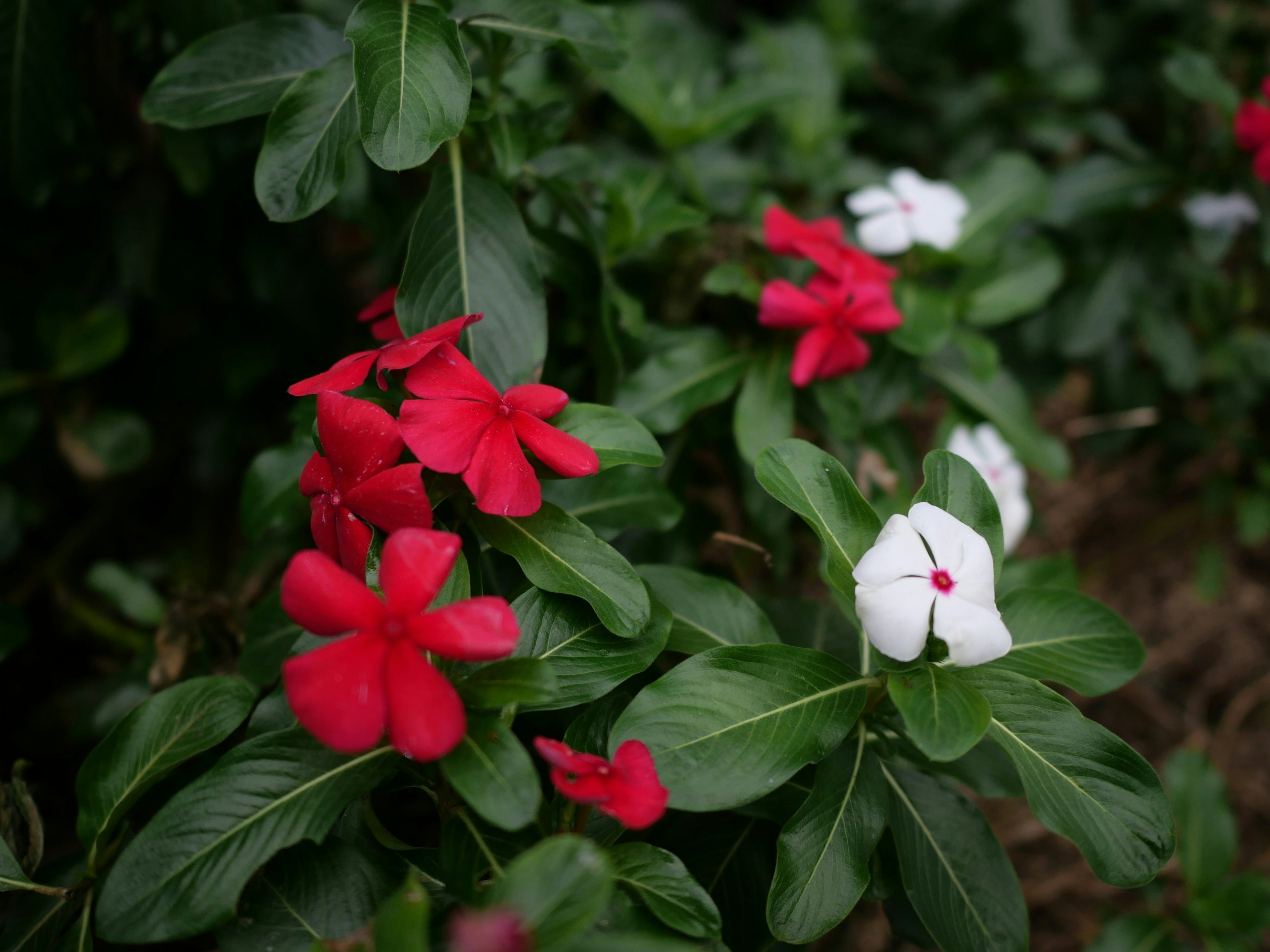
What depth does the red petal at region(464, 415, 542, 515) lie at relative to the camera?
31.0 inches

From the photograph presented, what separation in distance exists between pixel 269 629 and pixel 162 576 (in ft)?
2.38

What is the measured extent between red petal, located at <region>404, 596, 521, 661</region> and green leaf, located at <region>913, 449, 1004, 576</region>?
0.50m

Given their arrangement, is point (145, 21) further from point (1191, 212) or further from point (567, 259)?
point (1191, 212)

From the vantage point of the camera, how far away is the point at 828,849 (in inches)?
33.6

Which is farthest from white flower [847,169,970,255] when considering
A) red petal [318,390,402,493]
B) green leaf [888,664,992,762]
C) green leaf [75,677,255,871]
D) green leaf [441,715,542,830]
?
green leaf [75,677,255,871]

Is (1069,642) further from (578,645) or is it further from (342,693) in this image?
(342,693)

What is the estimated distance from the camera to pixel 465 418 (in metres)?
0.81

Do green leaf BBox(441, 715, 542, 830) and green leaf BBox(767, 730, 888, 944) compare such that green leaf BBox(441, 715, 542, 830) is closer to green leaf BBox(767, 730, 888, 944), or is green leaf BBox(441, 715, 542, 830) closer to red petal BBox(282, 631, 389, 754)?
red petal BBox(282, 631, 389, 754)

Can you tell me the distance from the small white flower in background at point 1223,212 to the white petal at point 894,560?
145cm

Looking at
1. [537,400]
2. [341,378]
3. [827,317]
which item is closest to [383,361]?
[341,378]

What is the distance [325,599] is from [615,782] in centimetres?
29

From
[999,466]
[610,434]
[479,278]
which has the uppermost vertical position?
[479,278]

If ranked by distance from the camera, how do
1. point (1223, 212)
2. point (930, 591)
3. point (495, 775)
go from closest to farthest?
point (495, 775) → point (930, 591) → point (1223, 212)

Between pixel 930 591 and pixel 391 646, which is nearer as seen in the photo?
pixel 391 646
